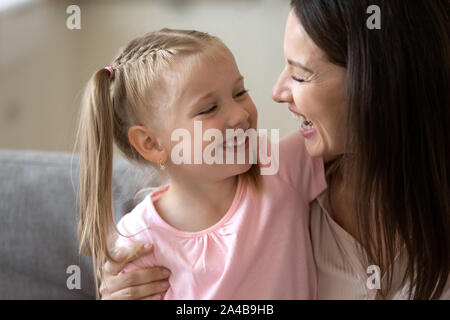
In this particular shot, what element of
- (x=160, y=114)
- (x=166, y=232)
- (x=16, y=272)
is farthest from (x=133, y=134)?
(x=16, y=272)

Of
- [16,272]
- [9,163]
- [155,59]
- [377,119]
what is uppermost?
[155,59]

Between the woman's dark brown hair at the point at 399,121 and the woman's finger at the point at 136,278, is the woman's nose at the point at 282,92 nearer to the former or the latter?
the woman's dark brown hair at the point at 399,121

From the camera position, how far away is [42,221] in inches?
60.3

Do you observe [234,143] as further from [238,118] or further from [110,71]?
[110,71]

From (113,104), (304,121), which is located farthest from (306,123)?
(113,104)

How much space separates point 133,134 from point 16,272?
2.34 feet

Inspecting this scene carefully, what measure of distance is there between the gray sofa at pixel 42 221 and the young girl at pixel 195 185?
11.3 inches

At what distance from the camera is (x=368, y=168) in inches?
43.3

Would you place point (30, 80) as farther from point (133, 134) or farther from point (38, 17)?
point (133, 134)

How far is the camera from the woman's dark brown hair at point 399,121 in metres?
1.02

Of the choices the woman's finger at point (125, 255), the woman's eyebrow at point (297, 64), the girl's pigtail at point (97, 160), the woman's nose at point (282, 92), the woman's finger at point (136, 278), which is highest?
the woman's eyebrow at point (297, 64)

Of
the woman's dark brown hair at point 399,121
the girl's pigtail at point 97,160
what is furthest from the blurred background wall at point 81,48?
the woman's dark brown hair at point 399,121

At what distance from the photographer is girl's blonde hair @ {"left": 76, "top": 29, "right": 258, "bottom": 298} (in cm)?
111

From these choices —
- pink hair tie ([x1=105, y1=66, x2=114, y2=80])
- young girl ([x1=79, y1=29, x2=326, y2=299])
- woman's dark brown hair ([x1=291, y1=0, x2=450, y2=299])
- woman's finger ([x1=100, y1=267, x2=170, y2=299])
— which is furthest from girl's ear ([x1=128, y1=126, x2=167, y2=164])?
woman's dark brown hair ([x1=291, y1=0, x2=450, y2=299])
